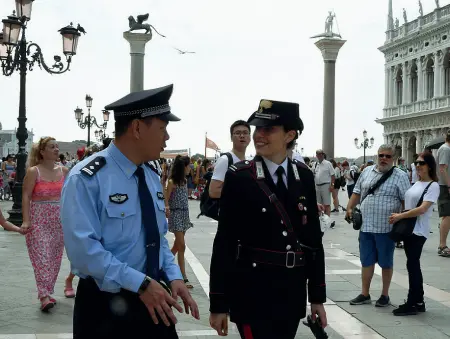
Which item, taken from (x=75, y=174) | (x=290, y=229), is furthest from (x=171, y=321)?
(x=290, y=229)

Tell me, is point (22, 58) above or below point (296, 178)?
above

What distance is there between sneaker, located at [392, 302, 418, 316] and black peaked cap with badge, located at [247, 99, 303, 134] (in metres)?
3.35

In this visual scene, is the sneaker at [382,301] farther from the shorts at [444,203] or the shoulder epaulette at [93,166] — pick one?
the shoulder epaulette at [93,166]

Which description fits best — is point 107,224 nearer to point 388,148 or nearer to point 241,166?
point 241,166

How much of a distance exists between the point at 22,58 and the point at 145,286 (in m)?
13.4

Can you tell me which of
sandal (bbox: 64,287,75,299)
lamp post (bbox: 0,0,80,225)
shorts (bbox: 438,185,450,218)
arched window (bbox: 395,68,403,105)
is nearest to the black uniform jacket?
sandal (bbox: 64,287,75,299)

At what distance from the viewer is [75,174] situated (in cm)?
258

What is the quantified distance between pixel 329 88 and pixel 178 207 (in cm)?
2456

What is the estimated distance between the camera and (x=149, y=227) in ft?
8.76

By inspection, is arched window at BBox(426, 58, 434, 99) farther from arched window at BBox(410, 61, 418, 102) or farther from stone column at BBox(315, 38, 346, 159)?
stone column at BBox(315, 38, 346, 159)

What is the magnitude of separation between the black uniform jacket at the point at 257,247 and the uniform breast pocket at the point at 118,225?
752 mm

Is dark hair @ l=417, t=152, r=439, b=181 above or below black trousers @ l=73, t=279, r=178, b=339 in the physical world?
above

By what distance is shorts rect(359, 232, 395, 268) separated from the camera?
21.4ft

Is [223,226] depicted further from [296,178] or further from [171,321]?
[171,321]
